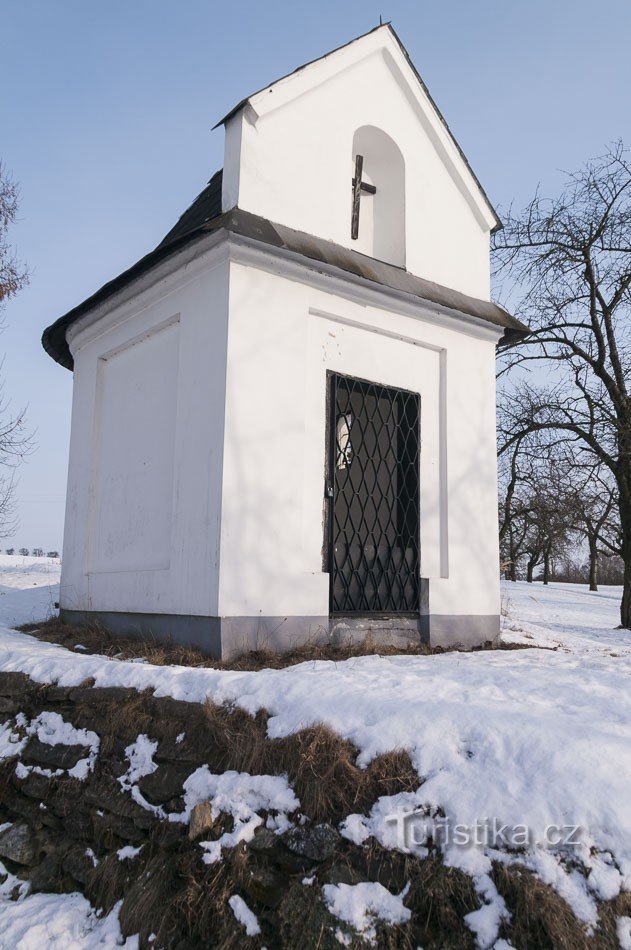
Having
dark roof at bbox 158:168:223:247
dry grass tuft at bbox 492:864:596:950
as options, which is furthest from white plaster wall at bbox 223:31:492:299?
dry grass tuft at bbox 492:864:596:950

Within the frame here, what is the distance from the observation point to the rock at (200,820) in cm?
343

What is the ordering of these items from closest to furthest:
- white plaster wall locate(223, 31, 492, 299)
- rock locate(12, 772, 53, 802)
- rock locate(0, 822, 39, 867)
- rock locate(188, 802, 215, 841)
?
rock locate(188, 802, 215, 841) < rock locate(0, 822, 39, 867) < rock locate(12, 772, 53, 802) < white plaster wall locate(223, 31, 492, 299)

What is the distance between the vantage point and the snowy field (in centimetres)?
280

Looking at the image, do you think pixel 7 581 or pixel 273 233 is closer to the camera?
pixel 273 233

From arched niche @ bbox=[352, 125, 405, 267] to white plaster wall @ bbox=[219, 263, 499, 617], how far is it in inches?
44.2

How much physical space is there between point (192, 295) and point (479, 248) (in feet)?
12.4

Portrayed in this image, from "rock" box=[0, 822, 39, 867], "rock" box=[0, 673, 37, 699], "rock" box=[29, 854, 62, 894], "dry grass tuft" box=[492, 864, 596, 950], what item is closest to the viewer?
"dry grass tuft" box=[492, 864, 596, 950]

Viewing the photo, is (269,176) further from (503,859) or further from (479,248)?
(503,859)

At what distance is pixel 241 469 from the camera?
19.8 feet

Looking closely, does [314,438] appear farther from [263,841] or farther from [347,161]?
[263,841]

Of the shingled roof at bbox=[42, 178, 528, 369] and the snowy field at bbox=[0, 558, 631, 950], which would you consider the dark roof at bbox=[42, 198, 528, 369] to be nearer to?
the shingled roof at bbox=[42, 178, 528, 369]

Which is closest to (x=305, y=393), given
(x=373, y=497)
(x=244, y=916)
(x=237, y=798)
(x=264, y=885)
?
(x=373, y=497)

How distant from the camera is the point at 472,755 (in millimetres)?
3359

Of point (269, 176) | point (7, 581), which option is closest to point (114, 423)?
point (269, 176)
